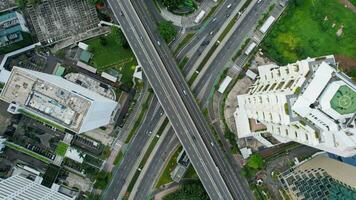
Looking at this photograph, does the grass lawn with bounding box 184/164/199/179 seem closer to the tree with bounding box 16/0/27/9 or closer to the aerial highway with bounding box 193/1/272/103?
the aerial highway with bounding box 193/1/272/103

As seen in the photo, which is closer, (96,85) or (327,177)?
(327,177)

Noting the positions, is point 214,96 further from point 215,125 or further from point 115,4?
point 115,4

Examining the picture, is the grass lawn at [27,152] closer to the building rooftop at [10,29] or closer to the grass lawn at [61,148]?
the grass lawn at [61,148]

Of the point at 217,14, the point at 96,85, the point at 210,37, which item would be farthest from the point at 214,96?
the point at 96,85

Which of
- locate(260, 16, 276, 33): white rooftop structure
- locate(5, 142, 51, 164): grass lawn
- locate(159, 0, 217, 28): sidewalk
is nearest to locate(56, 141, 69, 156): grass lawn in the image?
locate(5, 142, 51, 164): grass lawn

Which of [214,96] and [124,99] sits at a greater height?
[214,96]

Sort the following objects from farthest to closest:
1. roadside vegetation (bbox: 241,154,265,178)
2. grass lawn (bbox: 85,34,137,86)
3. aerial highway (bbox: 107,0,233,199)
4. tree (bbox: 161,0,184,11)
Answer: grass lawn (bbox: 85,34,137,86) → tree (bbox: 161,0,184,11) → roadside vegetation (bbox: 241,154,265,178) → aerial highway (bbox: 107,0,233,199)
